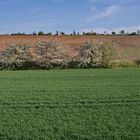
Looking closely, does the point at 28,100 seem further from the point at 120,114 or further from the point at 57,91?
the point at 120,114

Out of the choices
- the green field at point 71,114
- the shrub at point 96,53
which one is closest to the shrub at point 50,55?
the shrub at point 96,53

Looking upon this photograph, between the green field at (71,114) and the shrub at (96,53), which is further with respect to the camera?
the shrub at (96,53)

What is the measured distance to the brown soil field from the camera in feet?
163

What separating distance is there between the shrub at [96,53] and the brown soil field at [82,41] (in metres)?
1.40

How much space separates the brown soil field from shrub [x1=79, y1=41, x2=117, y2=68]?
1.40 meters

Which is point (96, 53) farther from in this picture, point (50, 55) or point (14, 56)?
point (14, 56)

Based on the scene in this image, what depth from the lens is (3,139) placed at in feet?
37.2

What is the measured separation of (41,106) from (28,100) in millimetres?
1883

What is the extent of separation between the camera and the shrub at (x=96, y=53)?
44.7m

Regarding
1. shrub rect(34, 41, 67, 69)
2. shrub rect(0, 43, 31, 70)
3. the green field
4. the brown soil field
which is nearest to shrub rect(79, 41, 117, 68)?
the brown soil field

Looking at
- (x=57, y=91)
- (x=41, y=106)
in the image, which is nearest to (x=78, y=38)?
(x=57, y=91)

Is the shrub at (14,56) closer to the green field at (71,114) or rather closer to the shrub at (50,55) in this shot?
the shrub at (50,55)

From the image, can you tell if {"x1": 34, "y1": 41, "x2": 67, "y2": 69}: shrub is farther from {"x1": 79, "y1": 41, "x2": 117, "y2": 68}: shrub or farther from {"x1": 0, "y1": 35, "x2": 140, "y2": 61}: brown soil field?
{"x1": 79, "y1": 41, "x2": 117, "y2": 68}: shrub

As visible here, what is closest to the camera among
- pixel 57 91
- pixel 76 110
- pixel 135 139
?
pixel 135 139
